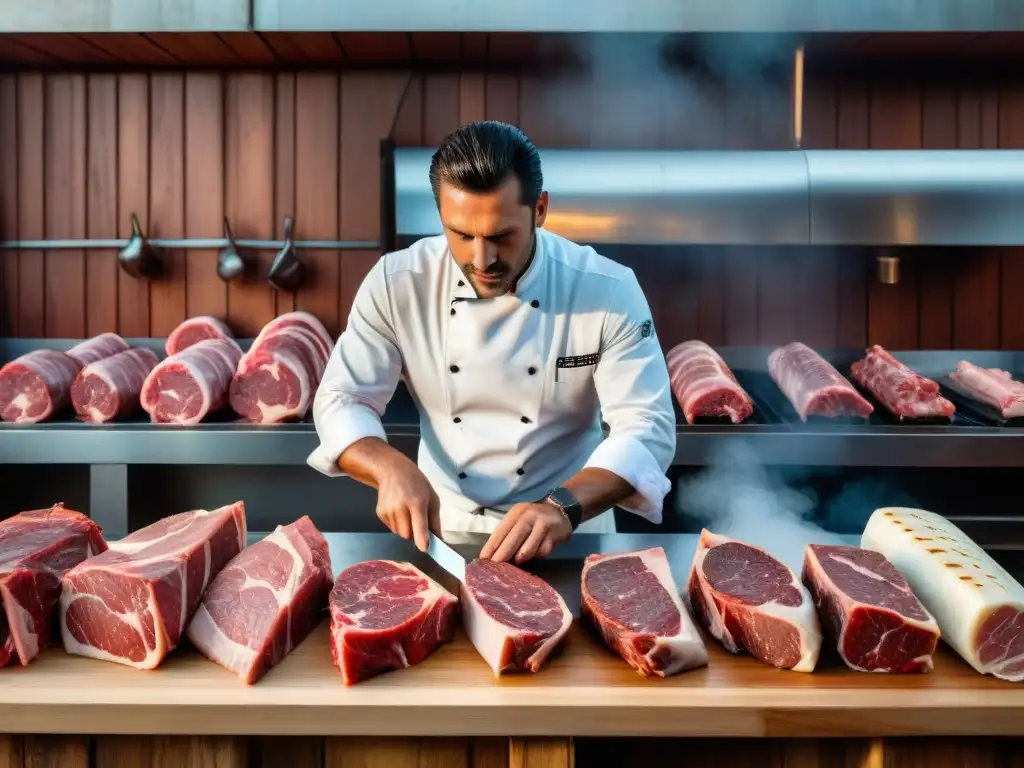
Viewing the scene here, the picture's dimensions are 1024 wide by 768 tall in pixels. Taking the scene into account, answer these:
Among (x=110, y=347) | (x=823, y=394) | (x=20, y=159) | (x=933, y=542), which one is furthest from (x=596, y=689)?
(x=20, y=159)

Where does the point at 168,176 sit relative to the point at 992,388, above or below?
above

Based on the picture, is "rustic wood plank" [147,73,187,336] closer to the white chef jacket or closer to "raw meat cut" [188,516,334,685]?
the white chef jacket

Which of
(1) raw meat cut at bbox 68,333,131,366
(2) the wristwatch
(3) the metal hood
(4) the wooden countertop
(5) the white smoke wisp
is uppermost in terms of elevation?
(3) the metal hood

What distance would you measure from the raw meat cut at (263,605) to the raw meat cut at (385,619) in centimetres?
7

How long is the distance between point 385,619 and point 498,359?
3.08ft

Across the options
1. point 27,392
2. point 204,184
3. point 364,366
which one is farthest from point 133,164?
point 364,366

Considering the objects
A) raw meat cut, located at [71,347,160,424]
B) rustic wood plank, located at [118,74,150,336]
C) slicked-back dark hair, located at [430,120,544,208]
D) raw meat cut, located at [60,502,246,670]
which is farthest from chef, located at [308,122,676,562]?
rustic wood plank, located at [118,74,150,336]

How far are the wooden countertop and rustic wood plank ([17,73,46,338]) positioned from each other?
123 inches

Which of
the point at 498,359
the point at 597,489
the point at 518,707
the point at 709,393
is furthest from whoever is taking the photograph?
the point at 709,393

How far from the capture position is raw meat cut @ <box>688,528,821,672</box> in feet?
5.30

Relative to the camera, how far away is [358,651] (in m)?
1.58

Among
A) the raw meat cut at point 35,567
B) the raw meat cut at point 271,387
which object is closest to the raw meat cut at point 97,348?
the raw meat cut at point 271,387

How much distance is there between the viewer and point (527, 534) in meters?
1.88

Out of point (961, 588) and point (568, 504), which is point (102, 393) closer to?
point (568, 504)
